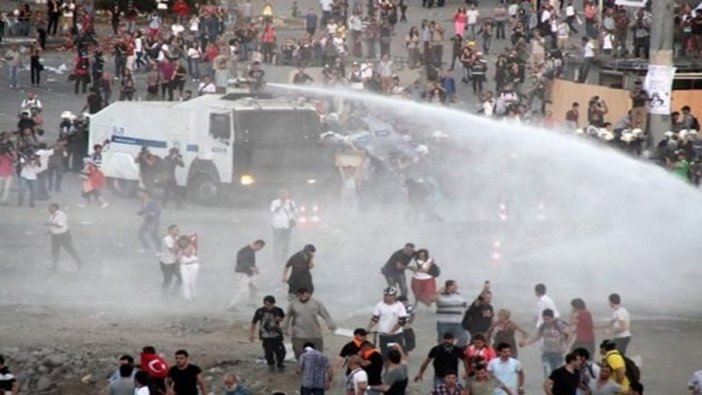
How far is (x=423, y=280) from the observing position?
1163 inches

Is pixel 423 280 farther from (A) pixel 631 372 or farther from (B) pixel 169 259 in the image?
(A) pixel 631 372

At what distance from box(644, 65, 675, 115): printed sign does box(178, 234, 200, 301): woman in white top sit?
45.3 feet

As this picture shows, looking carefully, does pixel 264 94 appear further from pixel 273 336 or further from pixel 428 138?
pixel 273 336

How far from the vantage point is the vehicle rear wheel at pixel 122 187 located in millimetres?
42344

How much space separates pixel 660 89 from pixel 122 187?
10950 mm

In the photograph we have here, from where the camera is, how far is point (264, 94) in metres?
42.7

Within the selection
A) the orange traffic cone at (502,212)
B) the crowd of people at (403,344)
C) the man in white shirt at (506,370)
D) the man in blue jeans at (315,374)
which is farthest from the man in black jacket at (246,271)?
the orange traffic cone at (502,212)

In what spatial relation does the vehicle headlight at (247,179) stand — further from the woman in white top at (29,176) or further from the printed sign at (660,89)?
the printed sign at (660,89)

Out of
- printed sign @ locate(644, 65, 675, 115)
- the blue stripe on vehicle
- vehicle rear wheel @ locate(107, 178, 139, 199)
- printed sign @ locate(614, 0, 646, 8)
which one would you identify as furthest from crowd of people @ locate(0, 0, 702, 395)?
printed sign @ locate(614, 0, 646, 8)

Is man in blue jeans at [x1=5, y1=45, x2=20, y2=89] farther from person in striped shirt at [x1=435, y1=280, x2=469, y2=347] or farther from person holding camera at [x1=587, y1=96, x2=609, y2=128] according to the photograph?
person in striped shirt at [x1=435, y1=280, x2=469, y2=347]

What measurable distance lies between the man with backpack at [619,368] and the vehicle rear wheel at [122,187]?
20955mm

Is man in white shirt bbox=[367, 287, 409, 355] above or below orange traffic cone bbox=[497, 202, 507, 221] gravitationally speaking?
above

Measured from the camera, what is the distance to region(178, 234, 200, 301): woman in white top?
31.2 meters

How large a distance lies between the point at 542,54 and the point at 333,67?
17.3ft
